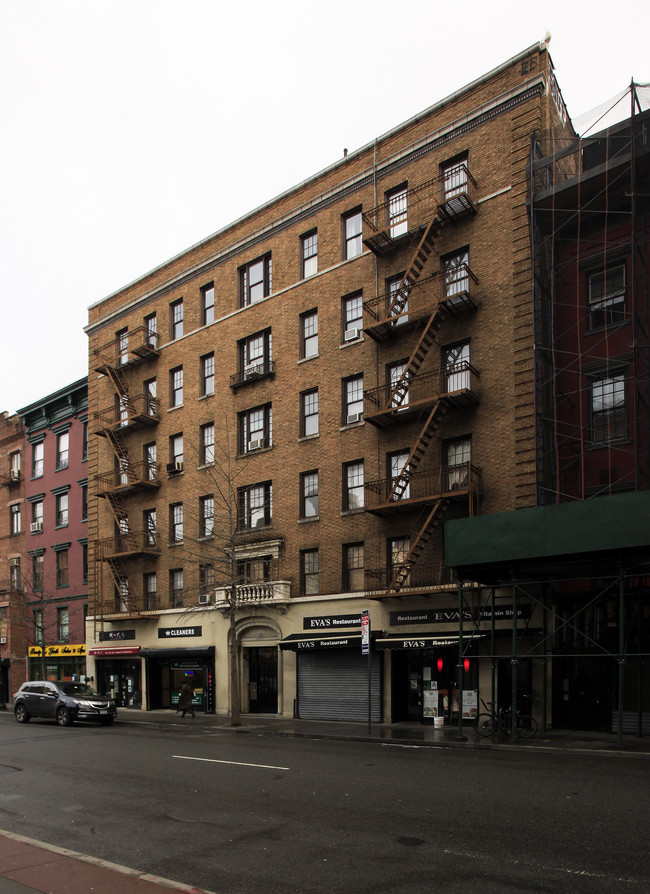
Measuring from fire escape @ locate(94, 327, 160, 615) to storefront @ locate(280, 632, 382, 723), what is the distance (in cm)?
1035

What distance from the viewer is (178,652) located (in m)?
33.2

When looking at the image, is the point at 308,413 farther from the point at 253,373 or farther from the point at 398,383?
the point at 398,383

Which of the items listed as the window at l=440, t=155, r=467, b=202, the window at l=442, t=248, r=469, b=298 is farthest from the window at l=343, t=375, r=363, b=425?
the window at l=440, t=155, r=467, b=202

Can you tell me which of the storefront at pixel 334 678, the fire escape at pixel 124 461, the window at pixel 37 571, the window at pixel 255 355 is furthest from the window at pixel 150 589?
the window at pixel 255 355

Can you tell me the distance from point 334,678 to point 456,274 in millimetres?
14554

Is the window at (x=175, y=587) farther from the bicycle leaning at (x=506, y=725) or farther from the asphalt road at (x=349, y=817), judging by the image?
the bicycle leaning at (x=506, y=725)

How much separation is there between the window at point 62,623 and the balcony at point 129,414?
1093 centimetres

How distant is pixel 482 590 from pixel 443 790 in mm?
11884

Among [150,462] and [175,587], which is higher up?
[150,462]

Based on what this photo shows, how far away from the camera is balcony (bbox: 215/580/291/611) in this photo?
29.3 metres

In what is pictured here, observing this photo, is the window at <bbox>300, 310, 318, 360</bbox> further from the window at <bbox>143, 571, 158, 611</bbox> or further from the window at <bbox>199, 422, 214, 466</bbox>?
the window at <bbox>143, 571, 158, 611</bbox>

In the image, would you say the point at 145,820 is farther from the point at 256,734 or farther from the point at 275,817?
the point at 256,734

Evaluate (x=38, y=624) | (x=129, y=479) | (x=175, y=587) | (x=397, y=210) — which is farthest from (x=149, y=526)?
(x=397, y=210)

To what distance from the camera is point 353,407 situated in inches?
1135
